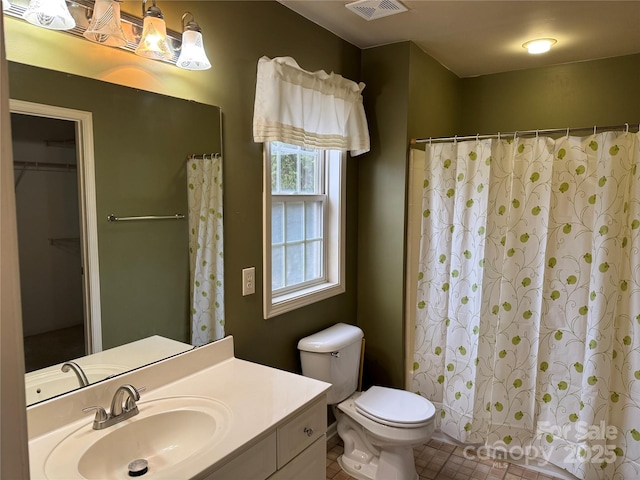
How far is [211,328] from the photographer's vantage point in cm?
188

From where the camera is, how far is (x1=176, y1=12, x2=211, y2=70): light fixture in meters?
1.57

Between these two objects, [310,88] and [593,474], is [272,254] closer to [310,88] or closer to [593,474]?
[310,88]

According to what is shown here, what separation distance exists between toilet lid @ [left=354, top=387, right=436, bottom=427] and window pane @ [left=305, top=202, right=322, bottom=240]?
97 cm

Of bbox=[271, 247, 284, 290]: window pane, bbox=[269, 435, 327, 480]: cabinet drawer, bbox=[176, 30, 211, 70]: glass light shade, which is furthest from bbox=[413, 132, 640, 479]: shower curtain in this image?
bbox=[176, 30, 211, 70]: glass light shade

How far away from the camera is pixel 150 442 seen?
55.0 inches

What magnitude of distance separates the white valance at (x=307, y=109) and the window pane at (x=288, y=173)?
0.21 m

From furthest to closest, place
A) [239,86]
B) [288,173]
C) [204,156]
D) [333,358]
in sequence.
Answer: [288,173], [333,358], [239,86], [204,156]

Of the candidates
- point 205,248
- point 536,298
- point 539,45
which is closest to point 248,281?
point 205,248

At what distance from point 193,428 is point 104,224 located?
2.44ft

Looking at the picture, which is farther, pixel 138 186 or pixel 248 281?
pixel 248 281

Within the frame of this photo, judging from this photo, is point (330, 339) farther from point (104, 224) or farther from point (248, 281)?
point (104, 224)

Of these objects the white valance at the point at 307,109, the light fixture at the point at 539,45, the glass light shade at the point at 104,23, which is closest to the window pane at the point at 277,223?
the white valance at the point at 307,109

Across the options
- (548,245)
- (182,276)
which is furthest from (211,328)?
(548,245)

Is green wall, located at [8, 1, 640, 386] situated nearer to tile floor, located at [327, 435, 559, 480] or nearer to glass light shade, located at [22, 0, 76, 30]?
glass light shade, located at [22, 0, 76, 30]
